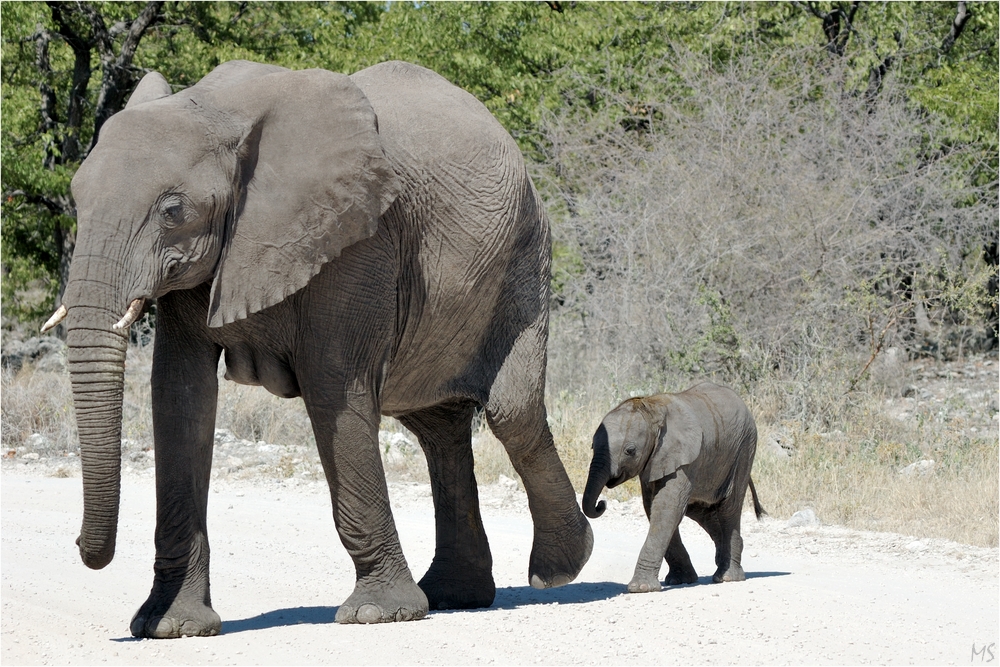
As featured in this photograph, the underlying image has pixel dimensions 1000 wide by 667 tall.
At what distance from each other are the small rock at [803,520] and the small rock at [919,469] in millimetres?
1353

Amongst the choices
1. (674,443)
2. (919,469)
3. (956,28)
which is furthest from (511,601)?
(956,28)

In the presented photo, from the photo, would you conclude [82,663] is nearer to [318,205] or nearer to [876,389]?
[318,205]

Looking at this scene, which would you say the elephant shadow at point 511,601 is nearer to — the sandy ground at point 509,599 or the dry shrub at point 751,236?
the sandy ground at point 509,599

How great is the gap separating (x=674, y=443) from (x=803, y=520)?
10.2ft

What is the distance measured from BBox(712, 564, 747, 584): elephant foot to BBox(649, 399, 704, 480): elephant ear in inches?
31.5

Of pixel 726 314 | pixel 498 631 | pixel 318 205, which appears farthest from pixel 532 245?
pixel 726 314

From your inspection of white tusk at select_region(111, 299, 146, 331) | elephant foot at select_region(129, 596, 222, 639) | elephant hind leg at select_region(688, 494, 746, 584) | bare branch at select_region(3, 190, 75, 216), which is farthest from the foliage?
white tusk at select_region(111, 299, 146, 331)

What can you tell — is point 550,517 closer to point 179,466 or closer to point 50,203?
point 179,466

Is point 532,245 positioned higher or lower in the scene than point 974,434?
higher

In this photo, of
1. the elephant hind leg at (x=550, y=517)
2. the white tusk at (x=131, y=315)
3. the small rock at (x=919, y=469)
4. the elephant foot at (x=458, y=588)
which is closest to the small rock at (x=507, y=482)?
the small rock at (x=919, y=469)

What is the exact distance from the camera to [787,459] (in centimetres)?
1100

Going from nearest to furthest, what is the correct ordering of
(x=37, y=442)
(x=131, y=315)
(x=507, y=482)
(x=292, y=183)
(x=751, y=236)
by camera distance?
1. (x=131, y=315)
2. (x=292, y=183)
3. (x=507, y=482)
4. (x=37, y=442)
5. (x=751, y=236)

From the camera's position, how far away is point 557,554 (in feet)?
22.9

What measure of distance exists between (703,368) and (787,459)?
2.80 metres
